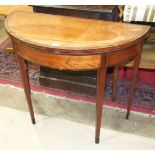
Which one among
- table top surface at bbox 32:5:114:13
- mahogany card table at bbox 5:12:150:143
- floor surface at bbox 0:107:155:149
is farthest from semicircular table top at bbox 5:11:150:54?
floor surface at bbox 0:107:155:149

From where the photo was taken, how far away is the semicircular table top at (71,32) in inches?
40.3

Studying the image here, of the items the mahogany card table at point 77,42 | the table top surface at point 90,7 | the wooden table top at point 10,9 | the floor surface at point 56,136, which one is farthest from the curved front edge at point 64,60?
the wooden table top at point 10,9

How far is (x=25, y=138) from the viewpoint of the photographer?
4.91 ft

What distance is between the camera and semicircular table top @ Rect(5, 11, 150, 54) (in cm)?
102

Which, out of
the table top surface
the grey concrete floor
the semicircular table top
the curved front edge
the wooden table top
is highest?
the table top surface

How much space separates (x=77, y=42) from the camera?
1030 millimetres

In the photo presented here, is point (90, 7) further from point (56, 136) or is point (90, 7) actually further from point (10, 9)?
point (10, 9)

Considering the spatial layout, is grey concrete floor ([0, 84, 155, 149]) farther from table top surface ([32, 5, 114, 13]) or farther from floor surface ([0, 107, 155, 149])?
table top surface ([32, 5, 114, 13])

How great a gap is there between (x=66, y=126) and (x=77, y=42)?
0.72 metres

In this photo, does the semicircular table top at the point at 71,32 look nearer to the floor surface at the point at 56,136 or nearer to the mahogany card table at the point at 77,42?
the mahogany card table at the point at 77,42

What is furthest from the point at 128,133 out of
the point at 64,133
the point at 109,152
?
the point at 64,133

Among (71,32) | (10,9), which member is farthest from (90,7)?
(10,9)

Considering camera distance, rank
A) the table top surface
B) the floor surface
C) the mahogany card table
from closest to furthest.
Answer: the mahogany card table → the table top surface → the floor surface

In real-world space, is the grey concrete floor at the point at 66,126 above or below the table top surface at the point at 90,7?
below
